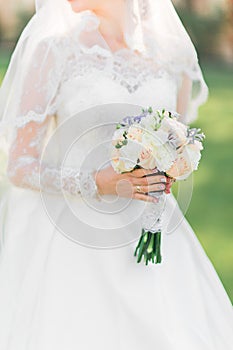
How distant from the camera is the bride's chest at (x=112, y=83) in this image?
312 cm

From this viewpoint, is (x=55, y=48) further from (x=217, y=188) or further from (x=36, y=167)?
(x=217, y=188)

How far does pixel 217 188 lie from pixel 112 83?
5.16 meters

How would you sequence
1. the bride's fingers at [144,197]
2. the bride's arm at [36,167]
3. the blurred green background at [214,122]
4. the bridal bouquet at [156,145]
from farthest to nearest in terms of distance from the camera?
the blurred green background at [214,122], the bride's arm at [36,167], the bride's fingers at [144,197], the bridal bouquet at [156,145]

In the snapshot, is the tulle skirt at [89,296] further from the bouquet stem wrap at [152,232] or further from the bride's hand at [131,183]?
the bride's hand at [131,183]

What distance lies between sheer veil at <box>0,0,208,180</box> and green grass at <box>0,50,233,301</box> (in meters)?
2.34

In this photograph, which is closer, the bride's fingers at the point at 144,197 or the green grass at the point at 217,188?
the bride's fingers at the point at 144,197

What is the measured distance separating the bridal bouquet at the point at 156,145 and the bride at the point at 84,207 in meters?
0.08

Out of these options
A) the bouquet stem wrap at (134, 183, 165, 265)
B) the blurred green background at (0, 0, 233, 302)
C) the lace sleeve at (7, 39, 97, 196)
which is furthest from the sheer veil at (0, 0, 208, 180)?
the blurred green background at (0, 0, 233, 302)

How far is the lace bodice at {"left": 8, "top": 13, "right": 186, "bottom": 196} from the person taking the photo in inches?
120

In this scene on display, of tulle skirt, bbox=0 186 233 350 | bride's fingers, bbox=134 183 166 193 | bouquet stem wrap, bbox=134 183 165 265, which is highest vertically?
bride's fingers, bbox=134 183 166 193

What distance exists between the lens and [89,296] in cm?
310

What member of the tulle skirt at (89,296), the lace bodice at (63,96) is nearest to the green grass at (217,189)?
the tulle skirt at (89,296)

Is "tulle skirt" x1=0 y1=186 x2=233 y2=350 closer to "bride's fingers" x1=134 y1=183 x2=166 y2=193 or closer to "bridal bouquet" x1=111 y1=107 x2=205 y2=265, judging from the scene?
"bride's fingers" x1=134 y1=183 x2=166 y2=193

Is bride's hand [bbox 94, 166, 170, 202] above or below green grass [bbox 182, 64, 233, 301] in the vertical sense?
below
